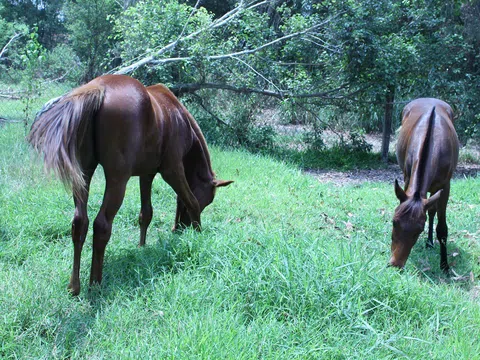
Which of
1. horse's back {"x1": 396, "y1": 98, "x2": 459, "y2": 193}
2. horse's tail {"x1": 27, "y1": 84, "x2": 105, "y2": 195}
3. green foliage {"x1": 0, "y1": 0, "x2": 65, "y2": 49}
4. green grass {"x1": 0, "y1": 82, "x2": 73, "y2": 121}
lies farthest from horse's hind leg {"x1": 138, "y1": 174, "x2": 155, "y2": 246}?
green foliage {"x1": 0, "y1": 0, "x2": 65, "y2": 49}

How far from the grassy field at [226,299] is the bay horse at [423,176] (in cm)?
37

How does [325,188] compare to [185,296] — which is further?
[325,188]

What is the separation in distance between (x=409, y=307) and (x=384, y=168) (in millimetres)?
8322

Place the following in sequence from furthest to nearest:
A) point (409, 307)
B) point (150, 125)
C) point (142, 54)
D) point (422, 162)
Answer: point (142, 54)
point (422, 162)
point (150, 125)
point (409, 307)

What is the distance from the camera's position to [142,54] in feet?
32.0

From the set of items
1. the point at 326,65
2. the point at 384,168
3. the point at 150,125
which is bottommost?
the point at 384,168

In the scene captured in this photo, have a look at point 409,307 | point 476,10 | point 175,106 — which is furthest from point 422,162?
point 476,10

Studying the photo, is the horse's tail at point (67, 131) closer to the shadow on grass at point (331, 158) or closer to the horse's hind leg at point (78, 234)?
the horse's hind leg at point (78, 234)

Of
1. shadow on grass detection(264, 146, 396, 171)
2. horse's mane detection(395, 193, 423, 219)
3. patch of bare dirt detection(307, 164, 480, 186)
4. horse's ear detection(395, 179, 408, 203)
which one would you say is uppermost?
horse's ear detection(395, 179, 408, 203)

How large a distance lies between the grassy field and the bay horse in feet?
1.21

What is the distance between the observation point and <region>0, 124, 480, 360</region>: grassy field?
2.81m

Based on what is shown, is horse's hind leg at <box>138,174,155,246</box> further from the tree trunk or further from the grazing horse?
the tree trunk

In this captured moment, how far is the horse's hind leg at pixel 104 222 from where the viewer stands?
3.58 meters

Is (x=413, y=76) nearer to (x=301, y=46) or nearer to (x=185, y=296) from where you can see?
(x=301, y=46)
